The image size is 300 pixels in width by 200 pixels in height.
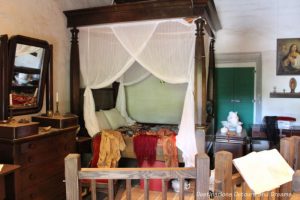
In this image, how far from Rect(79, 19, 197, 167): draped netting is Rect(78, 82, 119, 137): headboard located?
0.12 metres

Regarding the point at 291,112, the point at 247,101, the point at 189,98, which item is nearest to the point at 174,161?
the point at 189,98

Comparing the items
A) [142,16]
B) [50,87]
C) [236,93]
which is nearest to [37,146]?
[50,87]

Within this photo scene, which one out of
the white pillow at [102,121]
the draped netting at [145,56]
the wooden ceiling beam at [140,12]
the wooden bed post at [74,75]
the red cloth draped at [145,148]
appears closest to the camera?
the wooden ceiling beam at [140,12]

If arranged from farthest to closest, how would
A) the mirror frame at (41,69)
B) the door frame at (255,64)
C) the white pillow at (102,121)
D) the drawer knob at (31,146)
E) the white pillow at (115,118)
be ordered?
the door frame at (255,64) < the white pillow at (115,118) < the white pillow at (102,121) < the mirror frame at (41,69) < the drawer knob at (31,146)

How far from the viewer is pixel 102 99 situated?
481 centimetres

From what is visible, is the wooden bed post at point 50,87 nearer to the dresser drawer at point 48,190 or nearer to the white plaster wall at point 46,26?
the white plaster wall at point 46,26

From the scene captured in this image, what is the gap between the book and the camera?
126 cm

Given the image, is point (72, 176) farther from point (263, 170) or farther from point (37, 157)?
point (37, 157)

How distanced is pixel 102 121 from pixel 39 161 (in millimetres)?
1591

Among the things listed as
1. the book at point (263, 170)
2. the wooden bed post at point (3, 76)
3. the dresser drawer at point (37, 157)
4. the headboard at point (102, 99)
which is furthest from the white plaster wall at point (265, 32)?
the book at point (263, 170)

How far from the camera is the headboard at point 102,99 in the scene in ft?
13.3

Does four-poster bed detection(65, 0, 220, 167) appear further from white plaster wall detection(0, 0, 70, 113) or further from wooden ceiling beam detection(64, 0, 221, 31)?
white plaster wall detection(0, 0, 70, 113)

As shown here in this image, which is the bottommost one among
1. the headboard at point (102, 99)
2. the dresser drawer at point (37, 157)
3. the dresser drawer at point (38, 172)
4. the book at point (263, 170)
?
the dresser drawer at point (38, 172)

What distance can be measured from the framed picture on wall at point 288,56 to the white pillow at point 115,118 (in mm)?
3289
